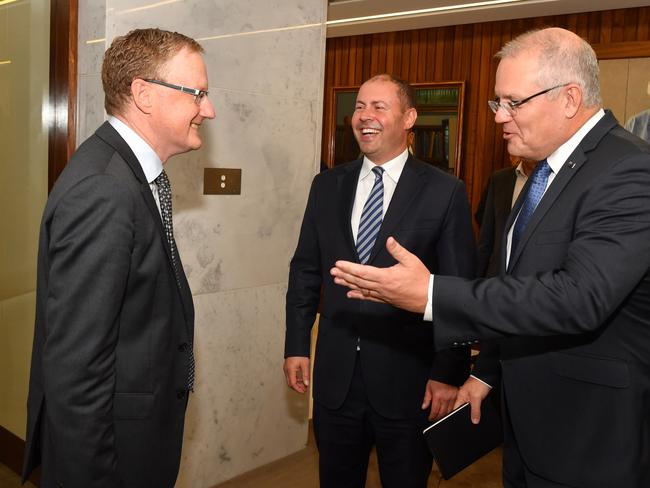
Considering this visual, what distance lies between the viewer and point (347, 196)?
2.53 m

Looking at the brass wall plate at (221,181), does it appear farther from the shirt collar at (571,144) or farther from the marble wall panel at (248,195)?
the shirt collar at (571,144)

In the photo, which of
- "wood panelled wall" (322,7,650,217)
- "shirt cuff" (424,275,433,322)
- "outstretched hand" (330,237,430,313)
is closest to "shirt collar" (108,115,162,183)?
"outstretched hand" (330,237,430,313)

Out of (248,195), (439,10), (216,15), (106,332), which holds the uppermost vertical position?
(439,10)

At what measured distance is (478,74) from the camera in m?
6.74

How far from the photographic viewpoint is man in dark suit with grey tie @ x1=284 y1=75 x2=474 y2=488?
7.77 feet

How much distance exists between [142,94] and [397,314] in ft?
3.87

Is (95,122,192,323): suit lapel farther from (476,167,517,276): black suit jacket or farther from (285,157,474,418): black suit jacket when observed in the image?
(476,167,517,276): black suit jacket

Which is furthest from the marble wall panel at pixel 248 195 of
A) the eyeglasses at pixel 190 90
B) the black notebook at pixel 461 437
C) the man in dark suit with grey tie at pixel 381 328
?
the black notebook at pixel 461 437

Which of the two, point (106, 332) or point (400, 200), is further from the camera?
point (400, 200)

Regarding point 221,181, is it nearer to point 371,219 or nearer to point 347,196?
Answer: point 347,196

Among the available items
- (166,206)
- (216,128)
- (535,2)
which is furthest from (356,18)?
(166,206)

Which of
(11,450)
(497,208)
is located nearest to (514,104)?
(497,208)

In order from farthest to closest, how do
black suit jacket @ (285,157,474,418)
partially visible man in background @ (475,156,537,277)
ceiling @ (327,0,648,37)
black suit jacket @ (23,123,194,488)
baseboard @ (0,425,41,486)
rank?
ceiling @ (327,0,648,37) < partially visible man in background @ (475,156,537,277) < baseboard @ (0,425,41,486) < black suit jacket @ (285,157,474,418) < black suit jacket @ (23,123,194,488)

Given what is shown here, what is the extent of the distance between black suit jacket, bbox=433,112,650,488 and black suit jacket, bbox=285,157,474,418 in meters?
0.63
